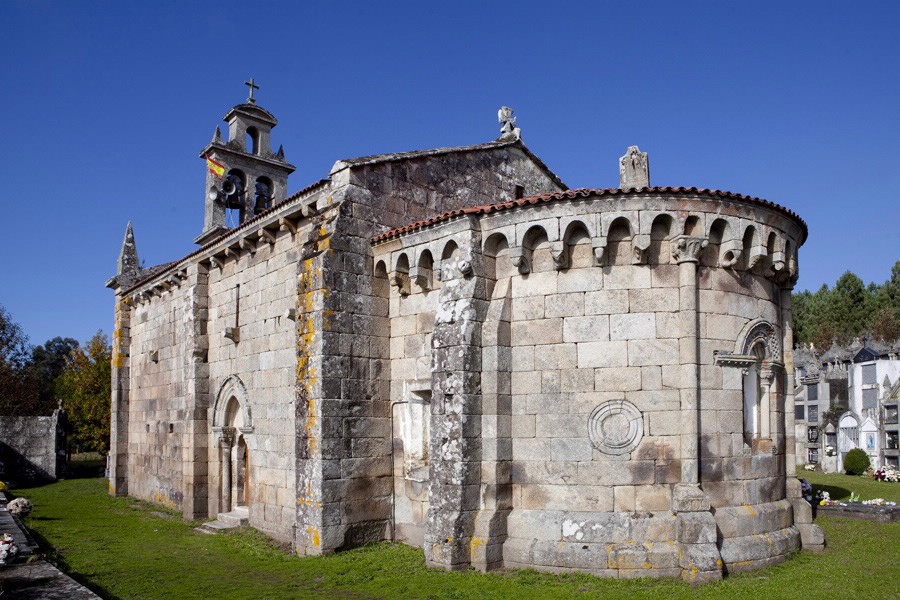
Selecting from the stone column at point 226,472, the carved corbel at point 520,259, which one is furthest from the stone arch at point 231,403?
the carved corbel at point 520,259

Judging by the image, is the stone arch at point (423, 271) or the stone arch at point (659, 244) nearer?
the stone arch at point (659, 244)

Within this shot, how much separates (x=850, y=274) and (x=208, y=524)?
56823 millimetres

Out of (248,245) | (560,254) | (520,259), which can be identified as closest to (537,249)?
(520,259)

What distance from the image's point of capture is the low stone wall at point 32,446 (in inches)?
1112

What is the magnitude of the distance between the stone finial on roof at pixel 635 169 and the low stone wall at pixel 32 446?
26423 mm

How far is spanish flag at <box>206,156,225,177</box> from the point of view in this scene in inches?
817

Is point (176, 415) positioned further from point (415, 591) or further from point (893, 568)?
point (893, 568)

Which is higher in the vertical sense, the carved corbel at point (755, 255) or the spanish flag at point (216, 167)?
the spanish flag at point (216, 167)

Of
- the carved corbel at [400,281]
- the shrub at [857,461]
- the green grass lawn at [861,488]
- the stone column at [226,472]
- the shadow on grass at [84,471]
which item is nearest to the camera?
the carved corbel at [400,281]

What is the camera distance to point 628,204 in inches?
388

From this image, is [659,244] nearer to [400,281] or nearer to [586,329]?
[586,329]

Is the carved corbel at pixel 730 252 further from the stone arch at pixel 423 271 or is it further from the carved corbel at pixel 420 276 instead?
the carved corbel at pixel 420 276

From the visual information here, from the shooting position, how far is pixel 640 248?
974 cm

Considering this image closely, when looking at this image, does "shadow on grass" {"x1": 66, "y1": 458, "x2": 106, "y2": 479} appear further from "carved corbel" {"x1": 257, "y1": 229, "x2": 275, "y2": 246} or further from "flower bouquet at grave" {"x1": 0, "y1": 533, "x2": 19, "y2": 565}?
"flower bouquet at grave" {"x1": 0, "y1": 533, "x2": 19, "y2": 565}
